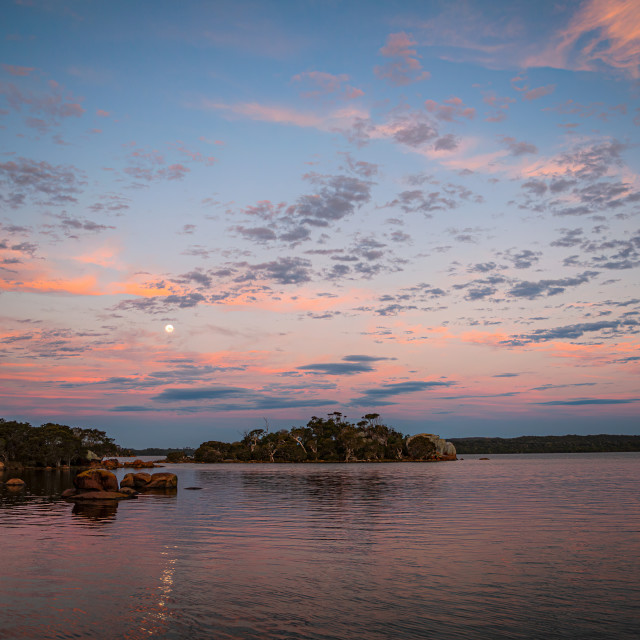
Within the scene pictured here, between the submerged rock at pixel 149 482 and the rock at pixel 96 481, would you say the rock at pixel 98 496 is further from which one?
the submerged rock at pixel 149 482

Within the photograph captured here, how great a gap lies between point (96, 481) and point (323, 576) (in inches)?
1749

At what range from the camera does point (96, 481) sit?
57.2 meters

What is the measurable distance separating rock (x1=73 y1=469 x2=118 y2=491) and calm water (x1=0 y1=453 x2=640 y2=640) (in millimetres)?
17453

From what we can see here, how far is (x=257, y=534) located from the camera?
3091 centimetres

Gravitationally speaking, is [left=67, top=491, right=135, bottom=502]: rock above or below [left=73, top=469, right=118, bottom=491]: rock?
below

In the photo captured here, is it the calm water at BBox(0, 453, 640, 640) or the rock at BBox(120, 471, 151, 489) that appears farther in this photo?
the rock at BBox(120, 471, 151, 489)

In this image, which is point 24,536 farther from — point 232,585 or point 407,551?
point 407,551

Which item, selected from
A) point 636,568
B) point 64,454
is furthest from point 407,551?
point 64,454

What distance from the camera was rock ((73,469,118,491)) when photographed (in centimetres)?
5691

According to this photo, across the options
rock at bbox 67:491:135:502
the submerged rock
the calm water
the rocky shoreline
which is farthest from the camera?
the submerged rock

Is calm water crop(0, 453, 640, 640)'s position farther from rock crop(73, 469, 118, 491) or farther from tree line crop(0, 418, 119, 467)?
tree line crop(0, 418, 119, 467)

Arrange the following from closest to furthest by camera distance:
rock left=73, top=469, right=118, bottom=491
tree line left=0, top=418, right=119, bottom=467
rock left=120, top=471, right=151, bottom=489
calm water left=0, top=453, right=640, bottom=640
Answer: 1. calm water left=0, top=453, right=640, bottom=640
2. rock left=73, top=469, right=118, bottom=491
3. rock left=120, top=471, right=151, bottom=489
4. tree line left=0, top=418, right=119, bottom=467

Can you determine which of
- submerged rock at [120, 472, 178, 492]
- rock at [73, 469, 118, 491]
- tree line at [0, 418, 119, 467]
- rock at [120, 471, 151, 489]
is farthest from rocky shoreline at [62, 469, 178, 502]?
tree line at [0, 418, 119, 467]

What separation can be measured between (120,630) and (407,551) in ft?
47.0
